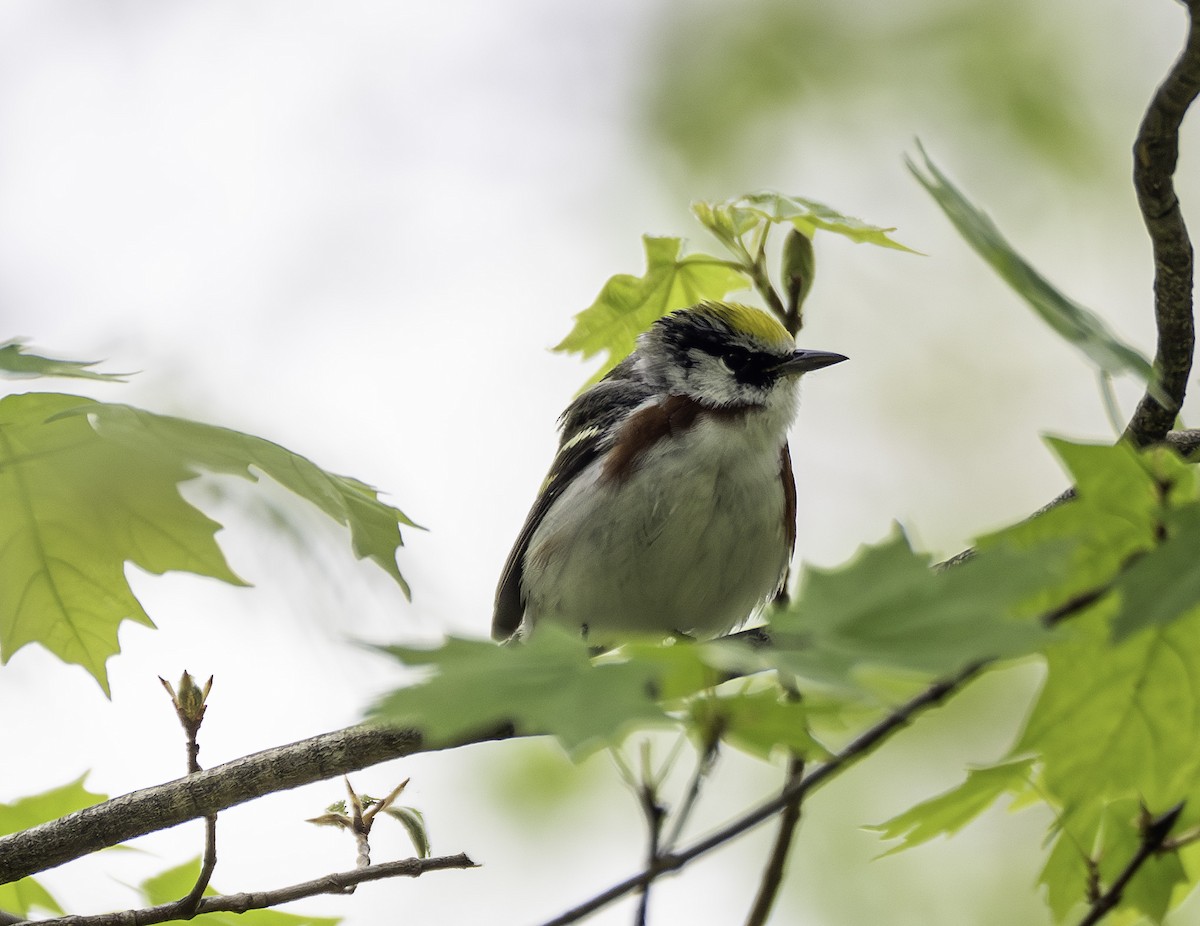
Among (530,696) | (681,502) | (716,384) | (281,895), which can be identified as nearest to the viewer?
(530,696)

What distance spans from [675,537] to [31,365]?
6.81ft

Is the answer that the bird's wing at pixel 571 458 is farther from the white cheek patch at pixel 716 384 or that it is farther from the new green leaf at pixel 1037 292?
the new green leaf at pixel 1037 292

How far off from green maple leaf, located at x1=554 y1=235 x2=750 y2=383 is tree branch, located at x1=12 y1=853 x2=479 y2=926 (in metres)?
1.12

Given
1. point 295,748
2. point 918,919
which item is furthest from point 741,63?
point 295,748

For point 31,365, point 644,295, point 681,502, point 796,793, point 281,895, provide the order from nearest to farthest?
1. point 796,793
2. point 31,365
3. point 281,895
4. point 644,295
5. point 681,502

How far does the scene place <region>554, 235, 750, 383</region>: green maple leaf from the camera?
2.59 m

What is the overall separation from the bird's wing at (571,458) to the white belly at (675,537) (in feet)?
0.58

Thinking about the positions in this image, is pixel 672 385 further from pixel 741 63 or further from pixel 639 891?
pixel 741 63

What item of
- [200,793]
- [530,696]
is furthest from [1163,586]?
[200,793]

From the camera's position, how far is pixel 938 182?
1098 millimetres

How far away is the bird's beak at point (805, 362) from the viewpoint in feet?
11.5

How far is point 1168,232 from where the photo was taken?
4.86 feet

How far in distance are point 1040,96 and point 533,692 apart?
20.4 feet

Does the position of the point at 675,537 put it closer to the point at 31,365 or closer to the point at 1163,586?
the point at 31,365
